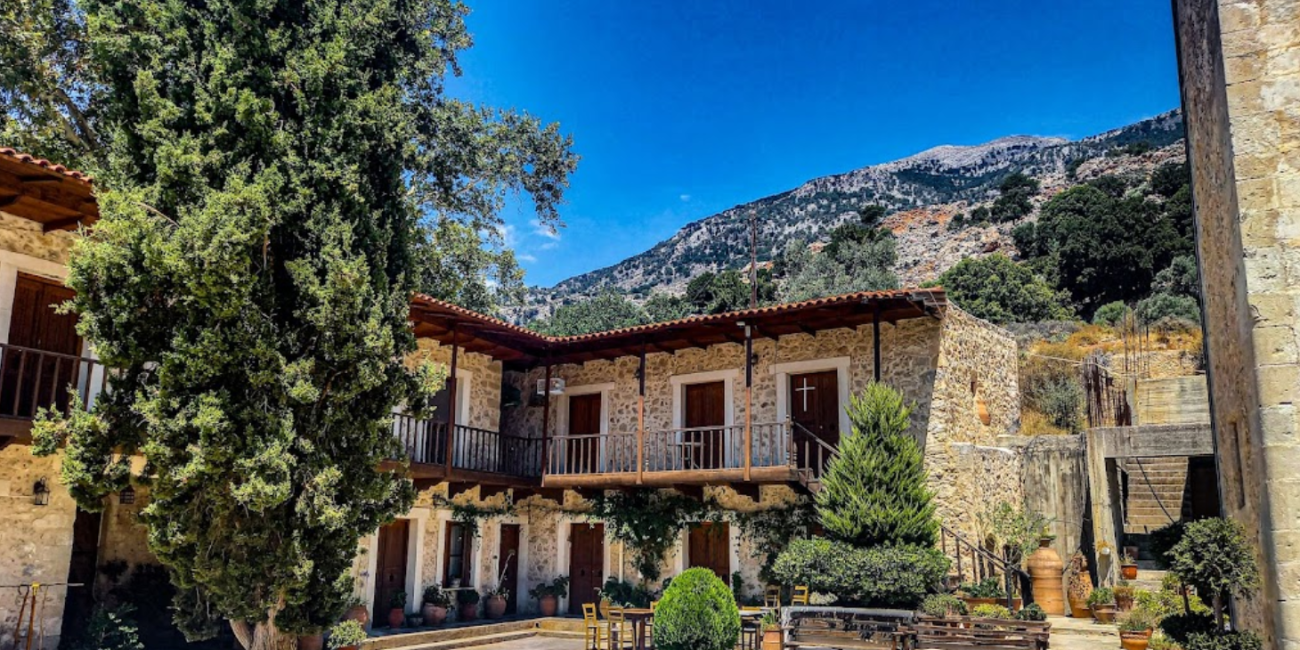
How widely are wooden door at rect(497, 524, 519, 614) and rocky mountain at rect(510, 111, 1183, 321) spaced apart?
93.6ft

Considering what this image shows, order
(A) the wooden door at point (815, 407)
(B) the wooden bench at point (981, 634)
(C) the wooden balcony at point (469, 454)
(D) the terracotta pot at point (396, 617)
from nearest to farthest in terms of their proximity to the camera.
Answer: (B) the wooden bench at point (981, 634)
(C) the wooden balcony at point (469, 454)
(D) the terracotta pot at point (396, 617)
(A) the wooden door at point (815, 407)

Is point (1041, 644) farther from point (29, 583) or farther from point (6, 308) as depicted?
point (6, 308)

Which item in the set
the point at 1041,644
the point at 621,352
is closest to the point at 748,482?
the point at 621,352

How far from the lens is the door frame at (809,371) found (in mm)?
15102

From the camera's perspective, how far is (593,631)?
45.7 feet

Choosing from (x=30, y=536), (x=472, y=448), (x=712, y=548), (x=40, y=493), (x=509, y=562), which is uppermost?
(x=472, y=448)

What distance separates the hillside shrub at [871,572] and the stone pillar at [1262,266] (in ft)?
14.7

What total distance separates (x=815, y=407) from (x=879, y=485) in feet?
10.5

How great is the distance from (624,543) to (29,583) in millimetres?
9246

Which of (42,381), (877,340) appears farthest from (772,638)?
(42,381)

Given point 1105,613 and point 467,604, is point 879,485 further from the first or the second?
point 467,604

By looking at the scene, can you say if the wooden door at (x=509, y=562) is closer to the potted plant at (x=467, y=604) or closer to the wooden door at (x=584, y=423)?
the potted plant at (x=467, y=604)

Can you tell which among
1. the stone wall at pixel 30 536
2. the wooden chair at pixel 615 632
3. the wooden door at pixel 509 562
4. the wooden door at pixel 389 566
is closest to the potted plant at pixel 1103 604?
the wooden chair at pixel 615 632

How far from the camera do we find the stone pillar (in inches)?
242
